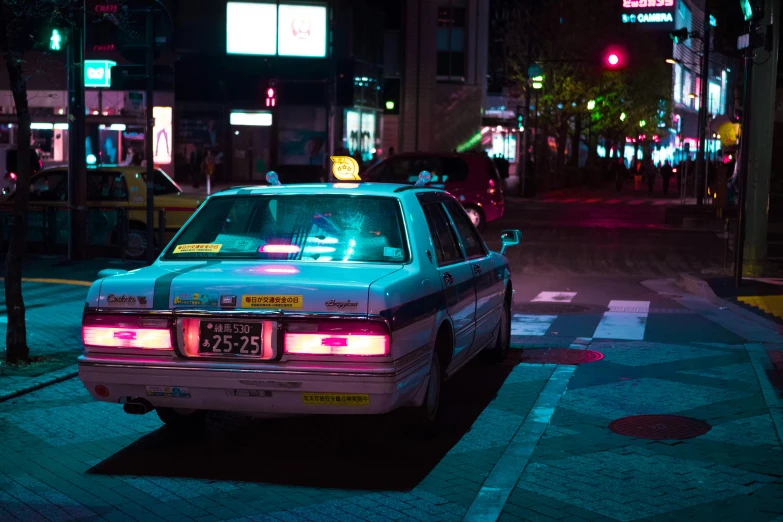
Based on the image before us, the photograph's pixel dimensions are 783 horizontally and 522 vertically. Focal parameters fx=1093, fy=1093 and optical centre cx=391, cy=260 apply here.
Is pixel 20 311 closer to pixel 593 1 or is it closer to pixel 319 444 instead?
pixel 319 444

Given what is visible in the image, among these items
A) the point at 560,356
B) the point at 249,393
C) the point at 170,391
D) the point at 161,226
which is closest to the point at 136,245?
the point at 161,226

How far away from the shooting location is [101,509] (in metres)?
5.56

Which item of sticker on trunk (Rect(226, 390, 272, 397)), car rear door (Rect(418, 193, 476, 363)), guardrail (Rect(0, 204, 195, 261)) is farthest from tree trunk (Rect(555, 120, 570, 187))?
sticker on trunk (Rect(226, 390, 272, 397))

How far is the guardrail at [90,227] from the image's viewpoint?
1773 cm

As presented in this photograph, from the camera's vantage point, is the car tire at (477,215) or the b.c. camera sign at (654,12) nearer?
the car tire at (477,215)

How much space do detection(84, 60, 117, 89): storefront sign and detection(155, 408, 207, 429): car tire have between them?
34.0 m

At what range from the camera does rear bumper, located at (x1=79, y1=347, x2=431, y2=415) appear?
19.6 ft

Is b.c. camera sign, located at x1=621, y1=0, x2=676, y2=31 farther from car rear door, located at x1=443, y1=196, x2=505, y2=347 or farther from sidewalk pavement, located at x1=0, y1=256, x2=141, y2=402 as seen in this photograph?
car rear door, located at x1=443, y1=196, x2=505, y2=347

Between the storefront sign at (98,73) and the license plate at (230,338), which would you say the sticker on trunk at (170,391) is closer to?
the license plate at (230,338)

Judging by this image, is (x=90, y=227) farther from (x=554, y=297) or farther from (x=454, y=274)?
(x=454, y=274)

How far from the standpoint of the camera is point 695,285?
1562 cm

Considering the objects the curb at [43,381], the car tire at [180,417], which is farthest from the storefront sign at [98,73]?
the car tire at [180,417]

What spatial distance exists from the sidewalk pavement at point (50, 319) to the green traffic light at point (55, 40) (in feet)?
10.7

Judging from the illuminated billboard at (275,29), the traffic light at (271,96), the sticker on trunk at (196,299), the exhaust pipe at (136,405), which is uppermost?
the illuminated billboard at (275,29)
